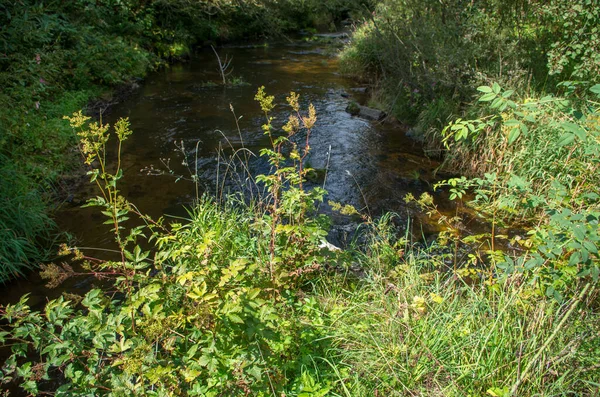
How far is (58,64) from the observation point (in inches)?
328

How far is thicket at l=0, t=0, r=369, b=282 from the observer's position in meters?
4.75

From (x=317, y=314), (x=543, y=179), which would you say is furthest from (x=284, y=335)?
(x=543, y=179)

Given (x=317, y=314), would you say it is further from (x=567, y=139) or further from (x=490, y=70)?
(x=490, y=70)

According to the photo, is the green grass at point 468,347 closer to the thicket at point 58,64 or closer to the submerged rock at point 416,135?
the thicket at point 58,64

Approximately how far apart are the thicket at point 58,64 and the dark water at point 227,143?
1.51 feet

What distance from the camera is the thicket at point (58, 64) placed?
15.6 feet

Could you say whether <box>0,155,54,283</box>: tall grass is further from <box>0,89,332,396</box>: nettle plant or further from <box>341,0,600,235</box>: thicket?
<box>341,0,600,235</box>: thicket

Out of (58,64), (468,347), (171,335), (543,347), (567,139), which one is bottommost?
(468,347)

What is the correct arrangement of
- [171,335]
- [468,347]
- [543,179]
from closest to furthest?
[171,335] < [468,347] < [543,179]

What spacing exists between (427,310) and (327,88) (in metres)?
9.39

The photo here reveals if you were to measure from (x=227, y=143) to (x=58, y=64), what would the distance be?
3776 millimetres

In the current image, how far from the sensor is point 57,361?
1.81 metres

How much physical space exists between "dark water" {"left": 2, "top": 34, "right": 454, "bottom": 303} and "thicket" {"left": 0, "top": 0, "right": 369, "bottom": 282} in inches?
18.1

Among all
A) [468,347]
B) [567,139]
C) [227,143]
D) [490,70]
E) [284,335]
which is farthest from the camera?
[227,143]
